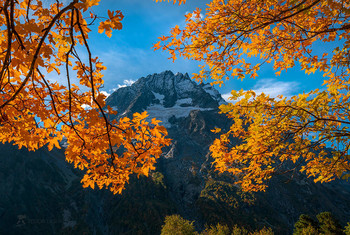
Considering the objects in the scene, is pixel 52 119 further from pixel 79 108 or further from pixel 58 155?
pixel 58 155

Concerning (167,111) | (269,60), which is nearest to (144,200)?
(269,60)

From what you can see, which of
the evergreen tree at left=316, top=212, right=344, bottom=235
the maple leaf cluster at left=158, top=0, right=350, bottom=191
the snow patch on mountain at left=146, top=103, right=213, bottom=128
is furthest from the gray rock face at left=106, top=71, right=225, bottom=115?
the maple leaf cluster at left=158, top=0, right=350, bottom=191

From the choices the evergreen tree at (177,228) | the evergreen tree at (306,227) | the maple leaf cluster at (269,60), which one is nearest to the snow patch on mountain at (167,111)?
the evergreen tree at (177,228)

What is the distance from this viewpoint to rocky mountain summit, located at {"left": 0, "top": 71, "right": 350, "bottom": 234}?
41.9 m

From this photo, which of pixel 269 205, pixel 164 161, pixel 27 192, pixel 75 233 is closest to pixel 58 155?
pixel 27 192

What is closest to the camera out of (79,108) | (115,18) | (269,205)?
(115,18)

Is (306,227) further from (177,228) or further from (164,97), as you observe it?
(164,97)

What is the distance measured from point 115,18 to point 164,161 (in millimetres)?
82747

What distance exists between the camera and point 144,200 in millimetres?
55188

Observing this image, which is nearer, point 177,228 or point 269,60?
point 269,60

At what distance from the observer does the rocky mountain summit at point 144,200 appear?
41.9 meters

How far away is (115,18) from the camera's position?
6.26ft

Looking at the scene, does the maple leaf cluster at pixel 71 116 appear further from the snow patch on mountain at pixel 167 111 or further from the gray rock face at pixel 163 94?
the gray rock face at pixel 163 94

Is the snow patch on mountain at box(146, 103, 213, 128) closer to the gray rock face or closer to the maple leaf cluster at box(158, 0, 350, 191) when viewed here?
the gray rock face
